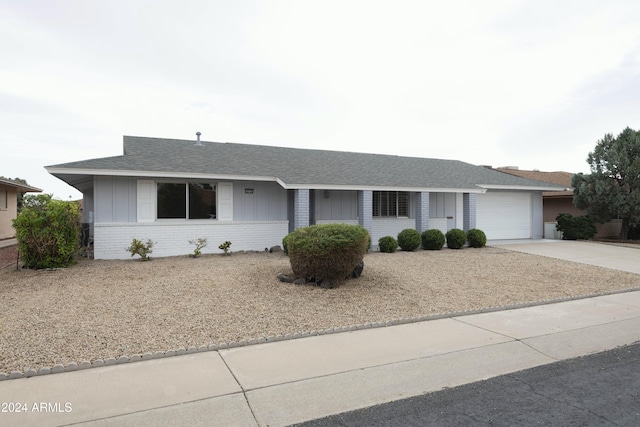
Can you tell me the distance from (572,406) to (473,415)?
0.98 metres

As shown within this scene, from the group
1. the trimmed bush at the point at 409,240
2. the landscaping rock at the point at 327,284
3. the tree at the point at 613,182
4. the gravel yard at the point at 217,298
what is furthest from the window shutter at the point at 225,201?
the tree at the point at 613,182

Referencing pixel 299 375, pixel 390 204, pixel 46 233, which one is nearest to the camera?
pixel 299 375

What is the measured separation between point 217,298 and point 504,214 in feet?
52.3

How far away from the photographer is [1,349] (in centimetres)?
484

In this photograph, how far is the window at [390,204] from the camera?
16.7m

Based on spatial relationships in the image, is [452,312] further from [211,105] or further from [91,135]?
[91,135]

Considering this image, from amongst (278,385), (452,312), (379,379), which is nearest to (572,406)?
(379,379)

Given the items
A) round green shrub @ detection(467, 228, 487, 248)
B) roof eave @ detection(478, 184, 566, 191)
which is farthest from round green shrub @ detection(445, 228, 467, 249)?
roof eave @ detection(478, 184, 566, 191)

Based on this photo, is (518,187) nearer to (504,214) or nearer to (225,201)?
(504,214)

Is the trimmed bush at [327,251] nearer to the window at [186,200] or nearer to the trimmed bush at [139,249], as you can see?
the trimmed bush at [139,249]

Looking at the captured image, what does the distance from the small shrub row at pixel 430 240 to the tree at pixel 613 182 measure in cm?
757

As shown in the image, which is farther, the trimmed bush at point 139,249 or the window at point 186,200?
the window at point 186,200

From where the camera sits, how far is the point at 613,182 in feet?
62.1

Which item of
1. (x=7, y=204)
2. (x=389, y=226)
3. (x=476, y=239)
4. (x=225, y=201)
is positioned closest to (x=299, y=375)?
(x=225, y=201)
